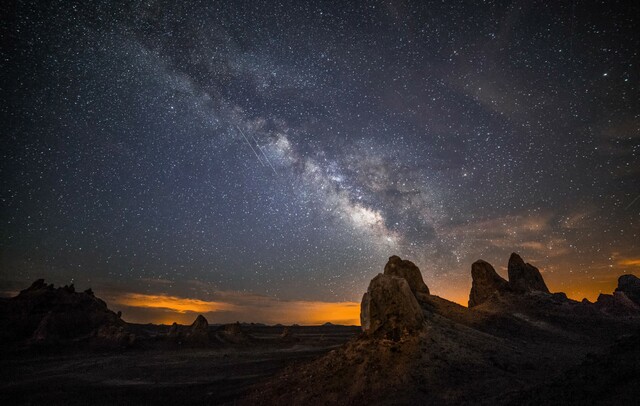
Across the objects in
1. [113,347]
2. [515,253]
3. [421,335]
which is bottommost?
[113,347]

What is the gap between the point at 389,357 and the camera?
2198 cm

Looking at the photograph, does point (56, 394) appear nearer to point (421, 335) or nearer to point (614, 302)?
point (421, 335)

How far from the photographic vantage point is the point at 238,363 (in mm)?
40594

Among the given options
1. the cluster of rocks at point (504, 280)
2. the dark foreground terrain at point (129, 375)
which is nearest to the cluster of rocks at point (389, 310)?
the dark foreground terrain at point (129, 375)

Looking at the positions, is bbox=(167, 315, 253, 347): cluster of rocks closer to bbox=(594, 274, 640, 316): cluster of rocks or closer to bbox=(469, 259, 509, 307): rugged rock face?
bbox=(469, 259, 509, 307): rugged rock face

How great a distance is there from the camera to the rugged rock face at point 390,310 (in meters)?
24.4

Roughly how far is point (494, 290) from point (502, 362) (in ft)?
126

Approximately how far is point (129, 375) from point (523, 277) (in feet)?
211

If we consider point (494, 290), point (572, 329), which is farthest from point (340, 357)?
point (494, 290)

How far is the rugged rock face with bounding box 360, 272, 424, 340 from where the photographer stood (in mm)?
24438

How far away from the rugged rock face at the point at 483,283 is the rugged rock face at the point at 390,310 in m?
38.1

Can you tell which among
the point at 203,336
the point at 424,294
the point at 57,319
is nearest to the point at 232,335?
the point at 203,336

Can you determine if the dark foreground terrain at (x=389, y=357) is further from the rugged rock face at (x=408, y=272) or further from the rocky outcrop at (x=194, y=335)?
the rocky outcrop at (x=194, y=335)

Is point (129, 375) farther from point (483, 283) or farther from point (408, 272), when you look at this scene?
point (483, 283)
